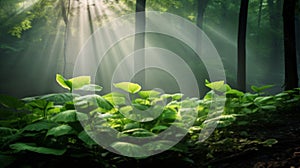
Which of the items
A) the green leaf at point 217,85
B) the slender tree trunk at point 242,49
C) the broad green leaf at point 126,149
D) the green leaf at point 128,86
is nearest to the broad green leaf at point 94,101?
the broad green leaf at point 126,149

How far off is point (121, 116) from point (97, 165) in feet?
2.87

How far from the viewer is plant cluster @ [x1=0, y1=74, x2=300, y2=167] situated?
103 inches

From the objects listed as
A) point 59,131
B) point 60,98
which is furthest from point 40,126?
point 60,98

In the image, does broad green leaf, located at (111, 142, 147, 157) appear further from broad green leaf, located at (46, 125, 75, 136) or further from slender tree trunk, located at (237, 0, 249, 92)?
slender tree trunk, located at (237, 0, 249, 92)

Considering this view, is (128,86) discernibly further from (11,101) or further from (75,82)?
(11,101)

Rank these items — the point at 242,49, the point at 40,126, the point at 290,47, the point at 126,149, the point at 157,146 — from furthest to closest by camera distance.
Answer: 1. the point at 242,49
2. the point at 290,47
3. the point at 157,146
4. the point at 40,126
5. the point at 126,149

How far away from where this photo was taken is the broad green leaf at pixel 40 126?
252 centimetres

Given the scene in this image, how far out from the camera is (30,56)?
25.6 m

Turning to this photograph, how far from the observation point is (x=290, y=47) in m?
7.43

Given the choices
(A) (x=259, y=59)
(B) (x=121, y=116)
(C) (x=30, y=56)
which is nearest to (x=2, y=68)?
(C) (x=30, y=56)

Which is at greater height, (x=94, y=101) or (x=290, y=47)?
(x=290, y=47)

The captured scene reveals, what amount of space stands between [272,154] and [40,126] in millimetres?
2351

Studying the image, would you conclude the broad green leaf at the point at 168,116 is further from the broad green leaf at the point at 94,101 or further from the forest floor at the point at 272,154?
the broad green leaf at the point at 94,101

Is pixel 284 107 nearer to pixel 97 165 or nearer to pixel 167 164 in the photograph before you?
pixel 167 164
